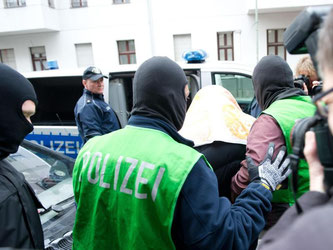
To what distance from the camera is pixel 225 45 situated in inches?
500

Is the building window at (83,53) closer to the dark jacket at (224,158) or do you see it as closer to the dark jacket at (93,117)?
the dark jacket at (93,117)

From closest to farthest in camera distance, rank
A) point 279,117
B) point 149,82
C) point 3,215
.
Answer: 1. point 3,215
2. point 149,82
3. point 279,117

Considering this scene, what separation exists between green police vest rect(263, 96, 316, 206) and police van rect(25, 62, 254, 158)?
233 centimetres

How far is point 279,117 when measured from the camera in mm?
1606

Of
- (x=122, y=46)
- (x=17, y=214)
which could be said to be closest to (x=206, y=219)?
(x=17, y=214)

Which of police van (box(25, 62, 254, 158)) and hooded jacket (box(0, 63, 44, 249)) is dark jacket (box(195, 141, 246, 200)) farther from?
police van (box(25, 62, 254, 158))

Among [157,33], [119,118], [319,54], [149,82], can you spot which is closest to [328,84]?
[319,54]

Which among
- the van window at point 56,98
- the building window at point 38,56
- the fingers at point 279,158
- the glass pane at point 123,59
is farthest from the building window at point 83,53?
the fingers at point 279,158

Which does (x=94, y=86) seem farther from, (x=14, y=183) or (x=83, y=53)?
(x=83, y=53)

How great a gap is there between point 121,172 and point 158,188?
0.19 m

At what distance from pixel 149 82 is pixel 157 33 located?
11922mm

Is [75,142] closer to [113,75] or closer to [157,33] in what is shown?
[113,75]

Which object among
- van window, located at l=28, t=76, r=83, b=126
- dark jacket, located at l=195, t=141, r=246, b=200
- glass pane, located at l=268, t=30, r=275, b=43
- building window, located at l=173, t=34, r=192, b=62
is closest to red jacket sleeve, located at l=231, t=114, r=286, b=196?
dark jacket, located at l=195, t=141, r=246, b=200

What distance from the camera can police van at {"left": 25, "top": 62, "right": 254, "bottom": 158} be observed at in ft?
13.4
